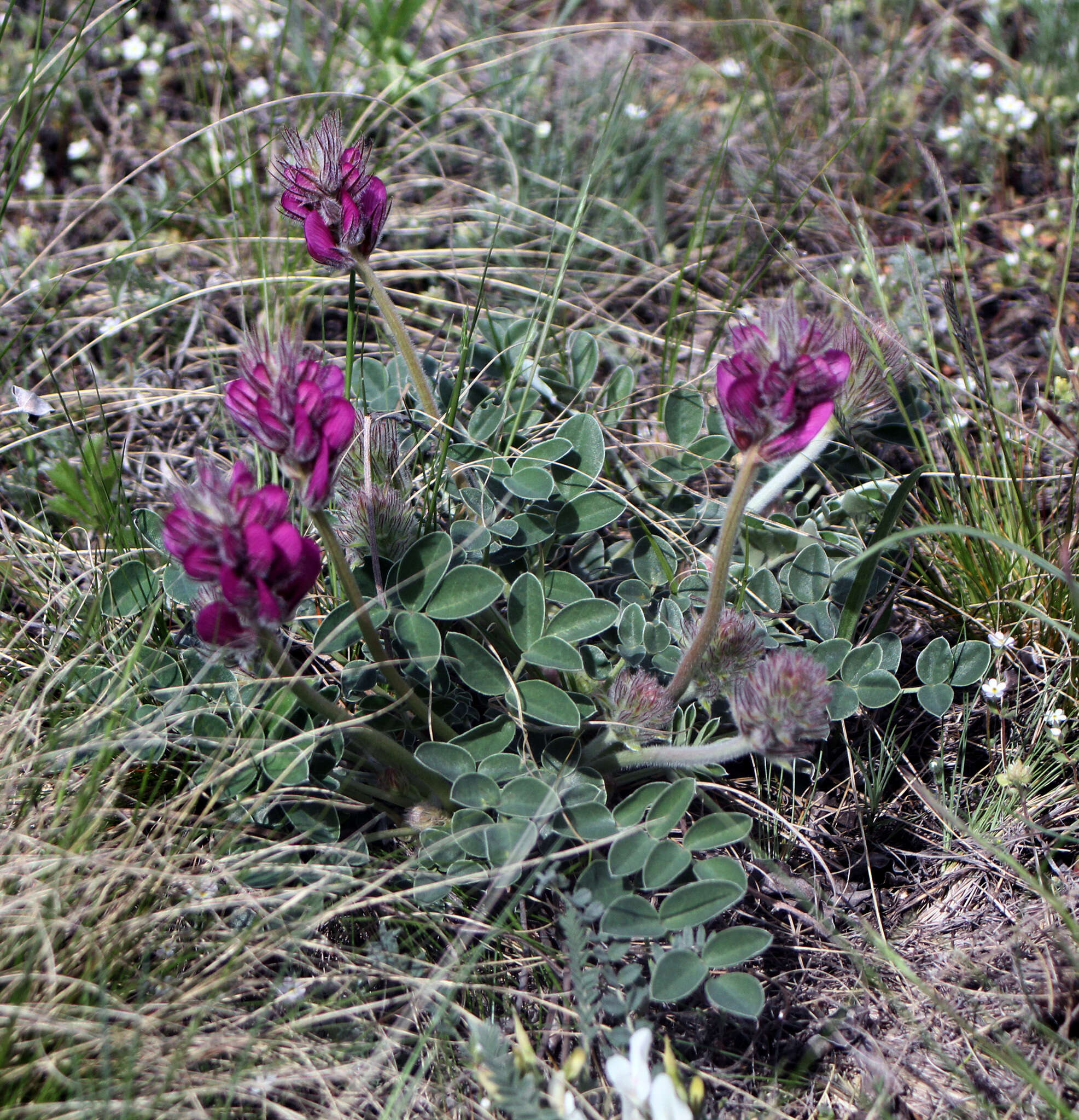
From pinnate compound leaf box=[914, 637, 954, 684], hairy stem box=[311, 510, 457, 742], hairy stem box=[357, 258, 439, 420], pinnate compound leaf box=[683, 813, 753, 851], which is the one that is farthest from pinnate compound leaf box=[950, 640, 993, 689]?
hairy stem box=[357, 258, 439, 420]

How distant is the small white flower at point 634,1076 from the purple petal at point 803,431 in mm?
1083

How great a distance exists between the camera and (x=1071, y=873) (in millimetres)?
2371

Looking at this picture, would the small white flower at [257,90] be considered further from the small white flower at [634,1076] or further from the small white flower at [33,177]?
the small white flower at [634,1076]

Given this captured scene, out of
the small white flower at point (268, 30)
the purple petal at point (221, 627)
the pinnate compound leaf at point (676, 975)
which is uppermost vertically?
the small white flower at point (268, 30)

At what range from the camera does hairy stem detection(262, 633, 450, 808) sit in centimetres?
187

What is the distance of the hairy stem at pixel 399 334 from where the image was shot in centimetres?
224

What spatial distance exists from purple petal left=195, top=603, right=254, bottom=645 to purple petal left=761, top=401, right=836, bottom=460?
964 mm

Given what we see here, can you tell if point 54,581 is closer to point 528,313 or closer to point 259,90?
point 528,313

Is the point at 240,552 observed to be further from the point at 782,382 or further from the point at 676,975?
the point at 676,975

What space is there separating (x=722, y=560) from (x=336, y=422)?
2.45 ft

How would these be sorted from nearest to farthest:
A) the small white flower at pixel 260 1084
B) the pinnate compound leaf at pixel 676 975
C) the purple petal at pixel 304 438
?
the purple petal at pixel 304 438 → the small white flower at pixel 260 1084 → the pinnate compound leaf at pixel 676 975

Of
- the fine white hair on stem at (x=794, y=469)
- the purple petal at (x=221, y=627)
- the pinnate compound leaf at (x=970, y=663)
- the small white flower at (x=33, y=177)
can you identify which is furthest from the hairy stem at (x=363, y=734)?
the small white flower at (x=33, y=177)

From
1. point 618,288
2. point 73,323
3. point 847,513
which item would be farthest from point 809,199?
point 73,323

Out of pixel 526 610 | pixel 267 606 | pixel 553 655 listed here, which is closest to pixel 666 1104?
pixel 553 655
